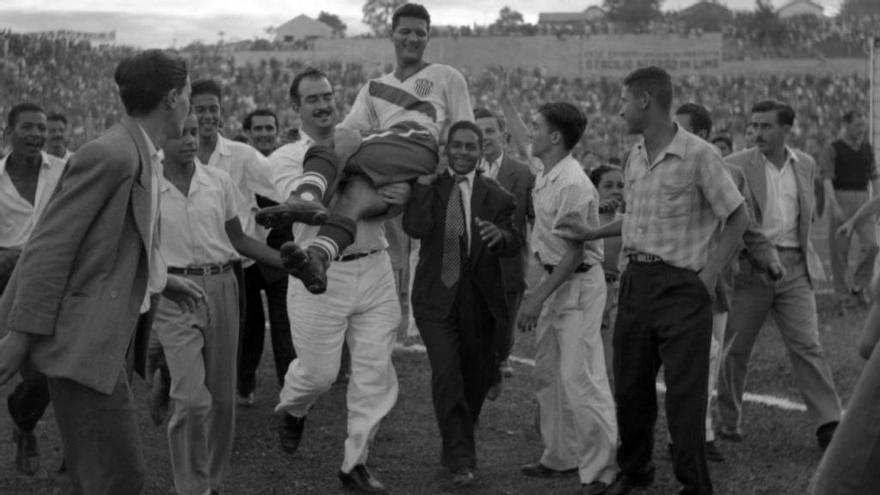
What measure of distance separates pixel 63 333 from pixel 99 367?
17 cm

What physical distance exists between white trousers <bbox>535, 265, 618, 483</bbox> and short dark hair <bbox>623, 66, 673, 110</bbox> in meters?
1.23

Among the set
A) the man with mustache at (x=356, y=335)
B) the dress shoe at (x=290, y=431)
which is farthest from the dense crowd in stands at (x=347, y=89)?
the man with mustache at (x=356, y=335)

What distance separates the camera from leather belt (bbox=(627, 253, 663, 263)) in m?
7.12

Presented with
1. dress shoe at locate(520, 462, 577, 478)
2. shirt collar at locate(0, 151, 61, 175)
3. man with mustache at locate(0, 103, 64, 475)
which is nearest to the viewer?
dress shoe at locate(520, 462, 577, 478)

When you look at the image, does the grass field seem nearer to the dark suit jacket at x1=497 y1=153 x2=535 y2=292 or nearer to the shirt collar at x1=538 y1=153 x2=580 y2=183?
the dark suit jacket at x1=497 y1=153 x2=535 y2=292

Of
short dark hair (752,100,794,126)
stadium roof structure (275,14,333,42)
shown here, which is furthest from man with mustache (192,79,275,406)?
stadium roof structure (275,14,333,42)

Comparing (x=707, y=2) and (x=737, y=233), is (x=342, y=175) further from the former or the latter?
(x=707, y=2)

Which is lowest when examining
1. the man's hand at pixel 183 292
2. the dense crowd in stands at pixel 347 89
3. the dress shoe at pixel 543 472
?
the dense crowd in stands at pixel 347 89

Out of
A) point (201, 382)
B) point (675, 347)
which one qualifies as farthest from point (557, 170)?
point (201, 382)

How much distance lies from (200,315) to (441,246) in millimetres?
1528

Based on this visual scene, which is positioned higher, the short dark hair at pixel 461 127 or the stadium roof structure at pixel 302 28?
the short dark hair at pixel 461 127

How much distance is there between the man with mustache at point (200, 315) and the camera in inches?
280

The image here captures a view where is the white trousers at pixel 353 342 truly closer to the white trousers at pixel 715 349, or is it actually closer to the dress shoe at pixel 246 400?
the white trousers at pixel 715 349

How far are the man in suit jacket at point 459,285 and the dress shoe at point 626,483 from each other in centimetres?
80
